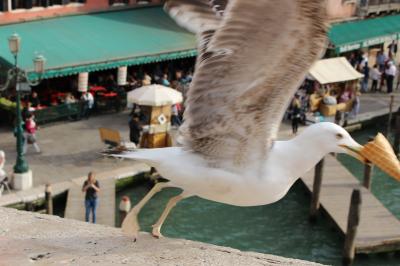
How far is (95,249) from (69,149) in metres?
11.7

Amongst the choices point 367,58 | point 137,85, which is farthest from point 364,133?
point 137,85

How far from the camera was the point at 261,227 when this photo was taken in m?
16.2

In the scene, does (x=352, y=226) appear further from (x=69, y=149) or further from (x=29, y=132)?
(x=29, y=132)

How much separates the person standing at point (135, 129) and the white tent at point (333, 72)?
19.6 feet

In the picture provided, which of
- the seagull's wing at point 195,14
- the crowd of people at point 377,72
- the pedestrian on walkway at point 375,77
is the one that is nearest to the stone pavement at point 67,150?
the crowd of people at point 377,72

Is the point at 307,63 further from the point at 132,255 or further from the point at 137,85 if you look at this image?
the point at 137,85

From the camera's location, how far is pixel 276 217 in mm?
16781

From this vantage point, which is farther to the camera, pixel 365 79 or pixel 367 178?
pixel 365 79

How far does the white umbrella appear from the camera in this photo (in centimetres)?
1755

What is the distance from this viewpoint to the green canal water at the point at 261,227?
1534 cm

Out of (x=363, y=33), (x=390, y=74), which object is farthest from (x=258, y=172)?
(x=363, y=33)

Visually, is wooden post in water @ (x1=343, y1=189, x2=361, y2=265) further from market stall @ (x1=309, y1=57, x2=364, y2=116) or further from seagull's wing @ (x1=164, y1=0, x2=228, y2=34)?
seagull's wing @ (x1=164, y1=0, x2=228, y2=34)

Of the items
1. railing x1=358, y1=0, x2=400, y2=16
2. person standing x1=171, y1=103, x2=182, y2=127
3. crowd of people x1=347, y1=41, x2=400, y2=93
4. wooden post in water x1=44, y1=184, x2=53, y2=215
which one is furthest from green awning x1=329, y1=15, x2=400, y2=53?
wooden post in water x1=44, y1=184, x2=53, y2=215

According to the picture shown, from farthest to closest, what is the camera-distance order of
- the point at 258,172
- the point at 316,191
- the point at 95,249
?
the point at 316,191 < the point at 95,249 < the point at 258,172
